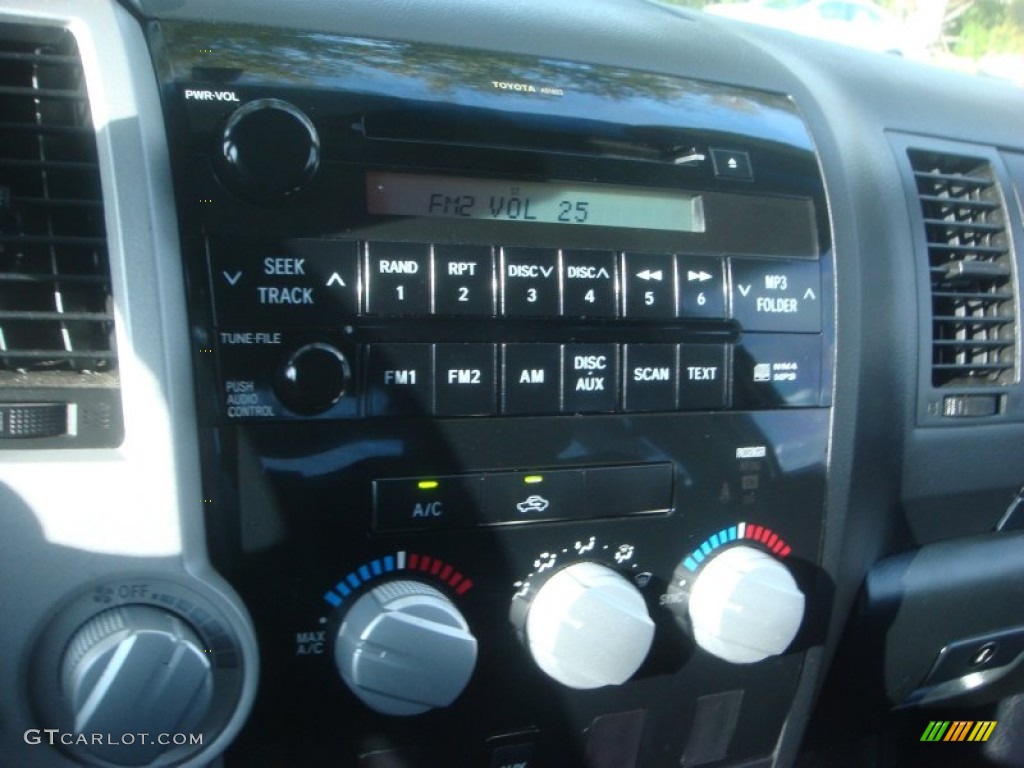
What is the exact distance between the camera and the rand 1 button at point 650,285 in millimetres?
1007

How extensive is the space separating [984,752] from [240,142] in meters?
1.60

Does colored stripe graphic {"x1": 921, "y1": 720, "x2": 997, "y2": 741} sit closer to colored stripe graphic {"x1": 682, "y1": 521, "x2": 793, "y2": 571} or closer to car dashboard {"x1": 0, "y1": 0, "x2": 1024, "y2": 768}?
car dashboard {"x1": 0, "y1": 0, "x2": 1024, "y2": 768}

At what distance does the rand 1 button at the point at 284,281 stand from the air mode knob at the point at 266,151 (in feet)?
0.16

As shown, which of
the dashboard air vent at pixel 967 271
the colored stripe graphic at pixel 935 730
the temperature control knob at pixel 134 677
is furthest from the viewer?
the colored stripe graphic at pixel 935 730

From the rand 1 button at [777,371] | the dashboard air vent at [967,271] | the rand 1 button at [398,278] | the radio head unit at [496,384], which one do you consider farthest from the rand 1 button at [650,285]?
the dashboard air vent at [967,271]

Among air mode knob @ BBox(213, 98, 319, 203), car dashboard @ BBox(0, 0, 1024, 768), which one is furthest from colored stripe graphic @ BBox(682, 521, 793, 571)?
air mode knob @ BBox(213, 98, 319, 203)

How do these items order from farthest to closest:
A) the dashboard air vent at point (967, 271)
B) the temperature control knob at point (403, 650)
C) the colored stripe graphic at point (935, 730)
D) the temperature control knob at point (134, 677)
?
the colored stripe graphic at point (935, 730), the dashboard air vent at point (967, 271), the temperature control knob at point (403, 650), the temperature control knob at point (134, 677)

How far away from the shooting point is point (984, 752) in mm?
1672

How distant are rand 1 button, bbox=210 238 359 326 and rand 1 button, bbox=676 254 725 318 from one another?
0.36 metres

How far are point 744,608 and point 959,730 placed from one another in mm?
866

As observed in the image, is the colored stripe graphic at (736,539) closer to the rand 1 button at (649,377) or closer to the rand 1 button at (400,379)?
the rand 1 button at (649,377)

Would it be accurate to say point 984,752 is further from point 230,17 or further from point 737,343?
point 230,17

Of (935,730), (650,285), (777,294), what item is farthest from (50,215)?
(935,730)

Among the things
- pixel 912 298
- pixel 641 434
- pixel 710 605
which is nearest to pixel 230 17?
pixel 641 434
